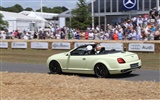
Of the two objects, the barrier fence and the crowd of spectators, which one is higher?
the crowd of spectators

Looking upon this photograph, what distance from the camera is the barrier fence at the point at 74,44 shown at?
2106 centimetres

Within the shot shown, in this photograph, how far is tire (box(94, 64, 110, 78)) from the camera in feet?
41.8

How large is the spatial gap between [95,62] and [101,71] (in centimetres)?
42

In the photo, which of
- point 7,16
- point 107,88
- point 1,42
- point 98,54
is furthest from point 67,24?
point 107,88

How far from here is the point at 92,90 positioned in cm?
873

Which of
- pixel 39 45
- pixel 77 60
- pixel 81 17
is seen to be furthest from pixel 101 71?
pixel 81 17

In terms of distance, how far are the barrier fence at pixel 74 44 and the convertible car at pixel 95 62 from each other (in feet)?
26.0

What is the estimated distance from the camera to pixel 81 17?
130 ft

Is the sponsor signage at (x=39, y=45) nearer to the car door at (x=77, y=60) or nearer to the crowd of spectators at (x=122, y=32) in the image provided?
the crowd of spectators at (x=122, y=32)

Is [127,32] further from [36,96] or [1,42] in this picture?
[36,96]

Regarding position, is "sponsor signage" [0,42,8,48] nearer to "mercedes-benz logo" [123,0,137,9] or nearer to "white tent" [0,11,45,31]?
"mercedes-benz logo" [123,0,137,9]

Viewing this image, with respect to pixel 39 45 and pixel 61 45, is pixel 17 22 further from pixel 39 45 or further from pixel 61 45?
pixel 61 45

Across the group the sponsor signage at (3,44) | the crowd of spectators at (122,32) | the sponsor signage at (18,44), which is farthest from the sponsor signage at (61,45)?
the sponsor signage at (3,44)

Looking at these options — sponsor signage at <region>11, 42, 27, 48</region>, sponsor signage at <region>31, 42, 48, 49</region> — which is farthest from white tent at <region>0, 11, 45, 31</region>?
sponsor signage at <region>31, 42, 48, 49</region>
